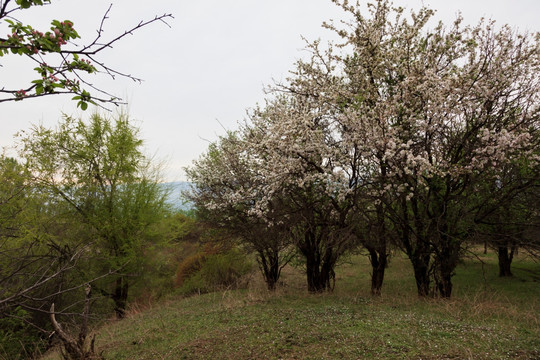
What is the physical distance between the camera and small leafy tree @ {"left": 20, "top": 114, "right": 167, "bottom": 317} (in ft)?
47.5

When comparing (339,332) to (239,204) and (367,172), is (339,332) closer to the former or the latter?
(367,172)

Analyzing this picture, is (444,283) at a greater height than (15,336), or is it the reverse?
(444,283)

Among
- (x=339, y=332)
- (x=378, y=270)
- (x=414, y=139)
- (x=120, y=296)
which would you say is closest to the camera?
(x=339, y=332)

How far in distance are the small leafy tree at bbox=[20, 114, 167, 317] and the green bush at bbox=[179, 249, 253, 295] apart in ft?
16.4

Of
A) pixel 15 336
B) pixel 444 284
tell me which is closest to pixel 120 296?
pixel 15 336

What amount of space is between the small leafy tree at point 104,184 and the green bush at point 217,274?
16.4 ft

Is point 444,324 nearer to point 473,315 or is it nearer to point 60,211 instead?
point 473,315

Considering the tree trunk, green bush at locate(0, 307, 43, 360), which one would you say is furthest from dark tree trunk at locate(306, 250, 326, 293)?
green bush at locate(0, 307, 43, 360)

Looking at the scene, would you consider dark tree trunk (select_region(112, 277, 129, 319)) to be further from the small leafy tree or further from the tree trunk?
the tree trunk

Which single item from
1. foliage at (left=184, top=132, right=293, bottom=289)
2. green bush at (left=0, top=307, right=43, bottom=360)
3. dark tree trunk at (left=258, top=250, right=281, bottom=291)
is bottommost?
green bush at (left=0, top=307, right=43, bottom=360)

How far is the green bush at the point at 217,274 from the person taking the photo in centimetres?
1953

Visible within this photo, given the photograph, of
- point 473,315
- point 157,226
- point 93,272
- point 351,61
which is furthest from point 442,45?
point 93,272

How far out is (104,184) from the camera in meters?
15.5

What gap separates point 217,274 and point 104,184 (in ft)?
29.7
